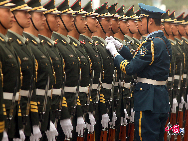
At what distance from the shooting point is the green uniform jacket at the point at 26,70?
13.2 ft

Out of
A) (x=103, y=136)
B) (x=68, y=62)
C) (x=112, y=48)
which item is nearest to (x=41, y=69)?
(x=68, y=62)

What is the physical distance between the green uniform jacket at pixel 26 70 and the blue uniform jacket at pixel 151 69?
4.29ft

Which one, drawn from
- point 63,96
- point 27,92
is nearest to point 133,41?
point 63,96

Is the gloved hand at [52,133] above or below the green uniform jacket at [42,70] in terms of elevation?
below

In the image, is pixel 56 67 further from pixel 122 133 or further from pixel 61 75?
pixel 122 133

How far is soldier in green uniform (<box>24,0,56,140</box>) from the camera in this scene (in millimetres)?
4375

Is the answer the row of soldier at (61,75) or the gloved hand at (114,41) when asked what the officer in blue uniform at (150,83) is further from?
the row of soldier at (61,75)

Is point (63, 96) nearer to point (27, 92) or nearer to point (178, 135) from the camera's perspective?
point (27, 92)

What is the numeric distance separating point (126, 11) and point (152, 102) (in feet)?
11.0

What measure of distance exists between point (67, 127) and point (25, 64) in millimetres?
1244

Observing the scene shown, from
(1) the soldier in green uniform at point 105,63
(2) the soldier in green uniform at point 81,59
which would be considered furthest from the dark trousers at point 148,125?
(1) the soldier in green uniform at point 105,63

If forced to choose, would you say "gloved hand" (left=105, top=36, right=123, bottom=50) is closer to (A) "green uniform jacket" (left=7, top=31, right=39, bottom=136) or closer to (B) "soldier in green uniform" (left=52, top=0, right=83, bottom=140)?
(B) "soldier in green uniform" (left=52, top=0, right=83, bottom=140)

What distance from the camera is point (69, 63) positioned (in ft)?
16.3

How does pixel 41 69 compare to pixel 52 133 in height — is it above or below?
above
